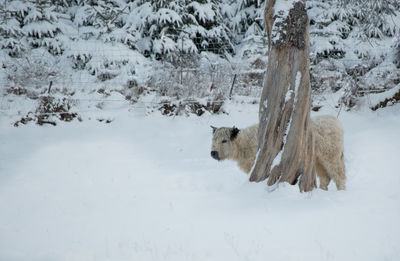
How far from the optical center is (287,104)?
15.8 ft

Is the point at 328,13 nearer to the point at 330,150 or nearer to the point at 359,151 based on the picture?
the point at 359,151

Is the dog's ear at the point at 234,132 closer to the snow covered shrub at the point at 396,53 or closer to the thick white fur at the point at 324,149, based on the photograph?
the thick white fur at the point at 324,149

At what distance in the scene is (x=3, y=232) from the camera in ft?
14.0

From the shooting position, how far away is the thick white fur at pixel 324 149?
239 inches

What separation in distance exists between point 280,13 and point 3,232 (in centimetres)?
485

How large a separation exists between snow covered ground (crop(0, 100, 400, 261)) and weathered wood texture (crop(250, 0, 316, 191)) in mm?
322

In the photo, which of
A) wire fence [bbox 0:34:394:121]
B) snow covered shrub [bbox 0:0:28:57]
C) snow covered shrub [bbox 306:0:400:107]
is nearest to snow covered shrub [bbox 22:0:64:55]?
snow covered shrub [bbox 0:0:28:57]

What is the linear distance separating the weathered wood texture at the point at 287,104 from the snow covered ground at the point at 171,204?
1.06ft

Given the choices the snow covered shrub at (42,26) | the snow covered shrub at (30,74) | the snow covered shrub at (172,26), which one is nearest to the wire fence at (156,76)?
the snow covered shrub at (30,74)

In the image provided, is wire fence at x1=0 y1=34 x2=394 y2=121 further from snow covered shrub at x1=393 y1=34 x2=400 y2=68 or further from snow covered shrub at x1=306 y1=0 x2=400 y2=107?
snow covered shrub at x1=393 y1=34 x2=400 y2=68

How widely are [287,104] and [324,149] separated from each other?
5.94 ft

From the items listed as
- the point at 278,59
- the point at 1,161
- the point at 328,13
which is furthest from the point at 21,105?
the point at 328,13

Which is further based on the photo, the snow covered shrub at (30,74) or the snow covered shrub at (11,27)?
the snow covered shrub at (11,27)

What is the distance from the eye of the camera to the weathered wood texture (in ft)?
15.3
